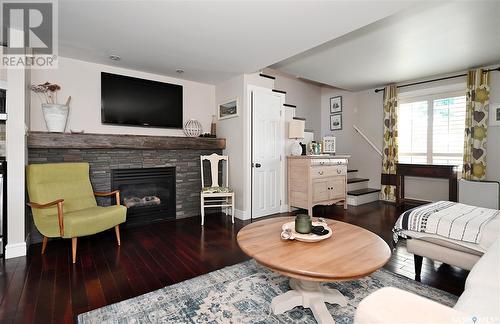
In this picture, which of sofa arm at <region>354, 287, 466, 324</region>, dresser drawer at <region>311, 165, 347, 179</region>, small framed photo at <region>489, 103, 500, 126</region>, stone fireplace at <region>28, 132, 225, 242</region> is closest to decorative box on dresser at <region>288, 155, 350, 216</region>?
dresser drawer at <region>311, 165, 347, 179</region>

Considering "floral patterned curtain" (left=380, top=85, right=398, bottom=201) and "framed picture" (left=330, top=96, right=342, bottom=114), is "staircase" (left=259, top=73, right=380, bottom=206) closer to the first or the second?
Result: "floral patterned curtain" (left=380, top=85, right=398, bottom=201)

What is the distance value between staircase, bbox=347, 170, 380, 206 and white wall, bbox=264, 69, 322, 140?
1563mm

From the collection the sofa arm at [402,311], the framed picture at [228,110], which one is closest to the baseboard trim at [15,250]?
the framed picture at [228,110]

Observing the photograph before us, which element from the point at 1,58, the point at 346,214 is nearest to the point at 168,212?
the point at 1,58

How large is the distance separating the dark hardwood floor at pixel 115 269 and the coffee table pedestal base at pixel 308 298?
32.5 inches

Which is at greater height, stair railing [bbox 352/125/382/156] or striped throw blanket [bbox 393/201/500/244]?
stair railing [bbox 352/125/382/156]

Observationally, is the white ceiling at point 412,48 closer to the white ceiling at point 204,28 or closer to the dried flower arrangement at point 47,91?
the white ceiling at point 204,28

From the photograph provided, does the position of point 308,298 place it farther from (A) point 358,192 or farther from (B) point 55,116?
(A) point 358,192

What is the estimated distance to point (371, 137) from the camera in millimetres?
5453

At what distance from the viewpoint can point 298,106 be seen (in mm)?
5871

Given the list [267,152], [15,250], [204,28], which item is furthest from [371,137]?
[15,250]

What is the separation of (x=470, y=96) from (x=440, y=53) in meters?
1.23

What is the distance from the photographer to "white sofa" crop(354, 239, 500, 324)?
710mm

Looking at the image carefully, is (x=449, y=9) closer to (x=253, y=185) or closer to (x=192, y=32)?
(x=192, y=32)
